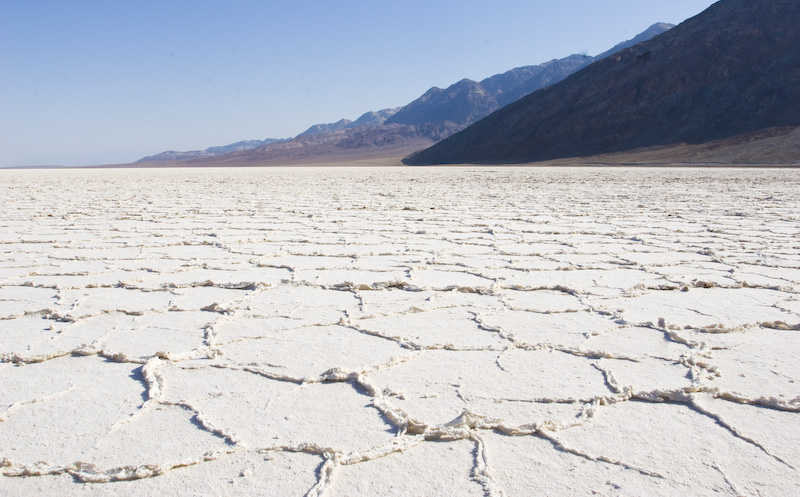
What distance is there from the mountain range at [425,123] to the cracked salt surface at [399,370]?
6999cm

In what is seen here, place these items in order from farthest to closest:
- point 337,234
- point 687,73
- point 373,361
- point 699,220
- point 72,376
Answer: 1. point 687,73
2. point 699,220
3. point 337,234
4. point 373,361
5. point 72,376

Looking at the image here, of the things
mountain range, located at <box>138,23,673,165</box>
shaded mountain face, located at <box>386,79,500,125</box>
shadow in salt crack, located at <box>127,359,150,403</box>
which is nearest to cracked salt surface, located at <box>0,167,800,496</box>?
shadow in salt crack, located at <box>127,359,150,403</box>

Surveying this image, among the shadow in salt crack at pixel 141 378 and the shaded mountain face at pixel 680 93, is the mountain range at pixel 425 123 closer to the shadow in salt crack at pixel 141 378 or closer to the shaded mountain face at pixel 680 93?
the shaded mountain face at pixel 680 93

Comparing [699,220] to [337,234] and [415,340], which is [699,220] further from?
[415,340]

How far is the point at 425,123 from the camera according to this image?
101312 mm

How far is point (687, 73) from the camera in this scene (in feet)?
127

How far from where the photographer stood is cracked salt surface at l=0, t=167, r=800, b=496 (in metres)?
1.36

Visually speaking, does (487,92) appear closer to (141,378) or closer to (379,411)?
(141,378)

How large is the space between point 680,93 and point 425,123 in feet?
213

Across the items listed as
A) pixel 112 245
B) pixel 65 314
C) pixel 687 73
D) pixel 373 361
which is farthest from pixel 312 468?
pixel 687 73

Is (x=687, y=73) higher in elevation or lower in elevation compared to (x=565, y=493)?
higher

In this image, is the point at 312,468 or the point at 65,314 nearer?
the point at 312,468

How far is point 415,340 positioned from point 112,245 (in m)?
2.99

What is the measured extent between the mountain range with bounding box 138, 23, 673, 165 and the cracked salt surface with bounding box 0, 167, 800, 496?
230ft
